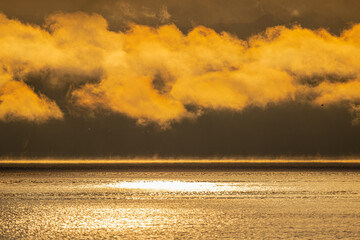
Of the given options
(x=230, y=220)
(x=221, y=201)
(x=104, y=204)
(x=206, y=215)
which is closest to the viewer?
(x=230, y=220)

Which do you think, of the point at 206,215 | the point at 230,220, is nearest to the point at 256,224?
the point at 230,220

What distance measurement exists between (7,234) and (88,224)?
3.14 m

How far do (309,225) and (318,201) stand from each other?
10054 mm

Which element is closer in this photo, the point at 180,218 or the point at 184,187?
the point at 180,218

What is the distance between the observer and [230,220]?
20.4 m

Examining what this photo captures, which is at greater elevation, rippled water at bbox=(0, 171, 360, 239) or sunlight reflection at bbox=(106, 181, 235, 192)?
sunlight reflection at bbox=(106, 181, 235, 192)

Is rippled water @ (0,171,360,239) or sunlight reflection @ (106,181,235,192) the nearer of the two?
rippled water @ (0,171,360,239)

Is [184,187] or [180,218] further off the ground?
[184,187]

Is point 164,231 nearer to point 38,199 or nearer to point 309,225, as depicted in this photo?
point 309,225

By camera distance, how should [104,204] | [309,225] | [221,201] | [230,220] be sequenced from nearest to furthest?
[309,225]
[230,220]
[104,204]
[221,201]

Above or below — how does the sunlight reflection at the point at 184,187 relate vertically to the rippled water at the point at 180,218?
above

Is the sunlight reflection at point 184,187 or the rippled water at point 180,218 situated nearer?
the rippled water at point 180,218

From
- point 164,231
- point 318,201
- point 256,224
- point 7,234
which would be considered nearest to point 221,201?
point 318,201

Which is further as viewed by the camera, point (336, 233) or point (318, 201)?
point (318, 201)
